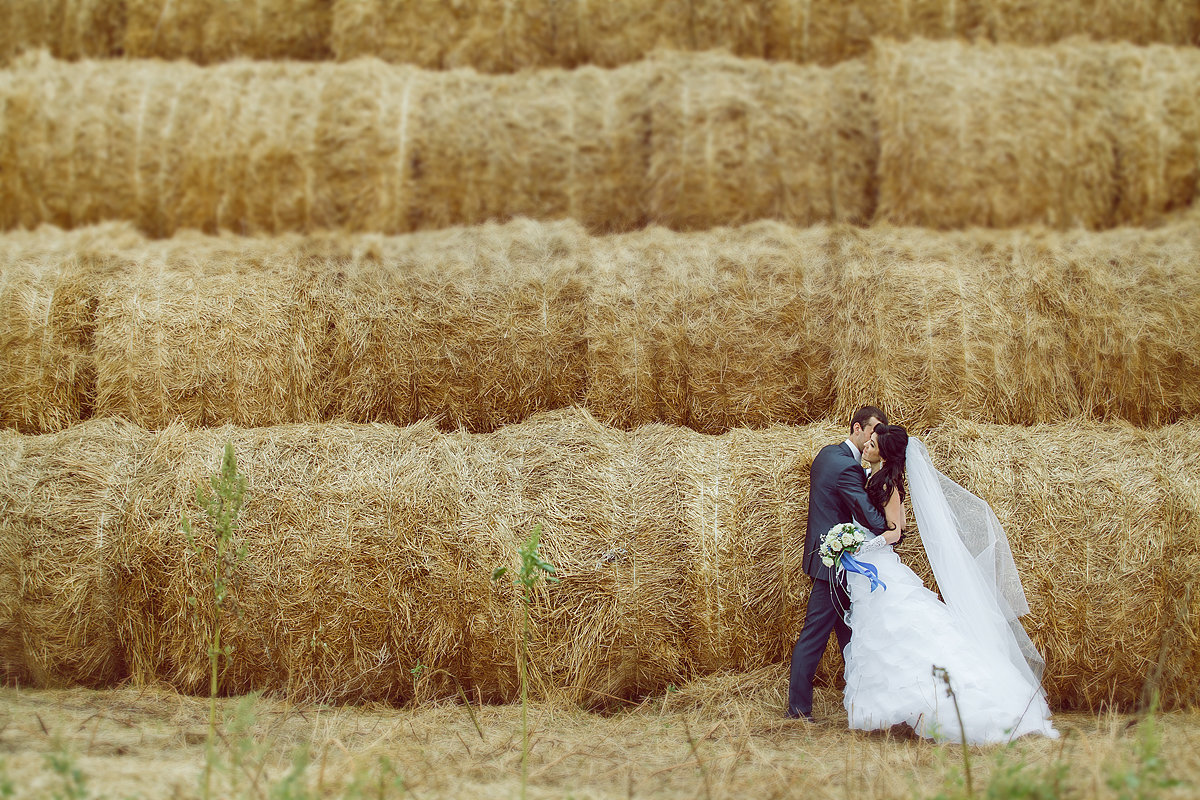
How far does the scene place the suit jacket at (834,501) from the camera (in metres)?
3.69

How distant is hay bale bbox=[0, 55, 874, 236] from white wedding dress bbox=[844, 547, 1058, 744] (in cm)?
246

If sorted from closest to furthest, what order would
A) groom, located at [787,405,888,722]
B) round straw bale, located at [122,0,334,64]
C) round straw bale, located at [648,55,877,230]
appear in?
groom, located at [787,405,888,722] → round straw bale, located at [648,55,877,230] → round straw bale, located at [122,0,334,64]

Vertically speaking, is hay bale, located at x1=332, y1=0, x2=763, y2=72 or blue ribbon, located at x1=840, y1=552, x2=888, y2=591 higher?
hay bale, located at x1=332, y1=0, x2=763, y2=72

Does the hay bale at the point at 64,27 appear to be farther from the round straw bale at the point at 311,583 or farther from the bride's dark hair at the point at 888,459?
the bride's dark hair at the point at 888,459

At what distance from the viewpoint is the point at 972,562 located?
367 centimetres

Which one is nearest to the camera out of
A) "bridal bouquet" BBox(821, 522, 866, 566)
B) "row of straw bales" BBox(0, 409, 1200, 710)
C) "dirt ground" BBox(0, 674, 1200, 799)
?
"dirt ground" BBox(0, 674, 1200, 799)

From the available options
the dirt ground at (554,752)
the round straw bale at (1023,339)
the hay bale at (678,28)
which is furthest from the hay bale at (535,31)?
the dirt ground at (554,752)

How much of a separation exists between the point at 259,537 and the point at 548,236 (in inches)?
74.5

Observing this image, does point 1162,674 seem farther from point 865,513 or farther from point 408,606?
point 408,606

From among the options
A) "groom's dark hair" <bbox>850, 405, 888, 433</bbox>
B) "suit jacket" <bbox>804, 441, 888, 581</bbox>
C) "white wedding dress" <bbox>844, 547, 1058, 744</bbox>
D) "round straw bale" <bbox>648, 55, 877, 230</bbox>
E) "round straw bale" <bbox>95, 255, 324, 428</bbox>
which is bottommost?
"white wedding dress" <bbox>844, 547, 1058, 744</bbox>

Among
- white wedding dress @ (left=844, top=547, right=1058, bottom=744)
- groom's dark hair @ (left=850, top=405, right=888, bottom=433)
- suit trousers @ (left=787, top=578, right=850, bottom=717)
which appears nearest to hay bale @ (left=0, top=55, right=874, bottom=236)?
groom's dark hair @ (left=850, top=405, right=888, bottom=433)

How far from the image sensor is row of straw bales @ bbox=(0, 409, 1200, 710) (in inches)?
150

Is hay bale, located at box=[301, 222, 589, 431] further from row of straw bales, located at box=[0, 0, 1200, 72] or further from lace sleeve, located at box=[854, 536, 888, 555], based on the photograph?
row of straw bales, located at box=[0, 0, 1200, 72]

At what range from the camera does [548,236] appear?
4586 mm
